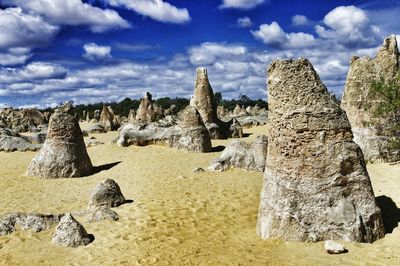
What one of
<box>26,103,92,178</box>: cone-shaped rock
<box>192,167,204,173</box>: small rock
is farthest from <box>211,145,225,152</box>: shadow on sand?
<box>26,103,92,178</box>: cone-shaped rock

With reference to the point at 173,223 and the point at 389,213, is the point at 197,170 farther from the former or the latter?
the point at 389,213

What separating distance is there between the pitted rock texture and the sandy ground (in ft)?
31.5

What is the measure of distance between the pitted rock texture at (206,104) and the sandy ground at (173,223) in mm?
9600

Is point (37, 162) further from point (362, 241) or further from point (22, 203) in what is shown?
point (362, 241)

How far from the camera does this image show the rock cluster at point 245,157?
51.9 ft

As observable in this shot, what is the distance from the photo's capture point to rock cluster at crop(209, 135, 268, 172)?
15.8m

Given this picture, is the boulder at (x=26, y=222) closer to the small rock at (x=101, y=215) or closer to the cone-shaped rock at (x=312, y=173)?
the small rock at (x=101, y=215)

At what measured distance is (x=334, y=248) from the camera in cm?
791

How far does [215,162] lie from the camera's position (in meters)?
16.3

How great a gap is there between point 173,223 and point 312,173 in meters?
3.68

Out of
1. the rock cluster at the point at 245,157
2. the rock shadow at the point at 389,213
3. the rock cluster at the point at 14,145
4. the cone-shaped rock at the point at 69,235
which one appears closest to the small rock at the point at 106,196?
the cone-shaped rock at the point at 69,235

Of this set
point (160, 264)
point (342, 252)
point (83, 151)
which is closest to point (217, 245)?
point (160, 264)

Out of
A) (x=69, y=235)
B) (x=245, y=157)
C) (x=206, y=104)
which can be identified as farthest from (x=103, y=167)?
(x=206, y=104)

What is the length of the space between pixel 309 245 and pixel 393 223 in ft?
7.71
